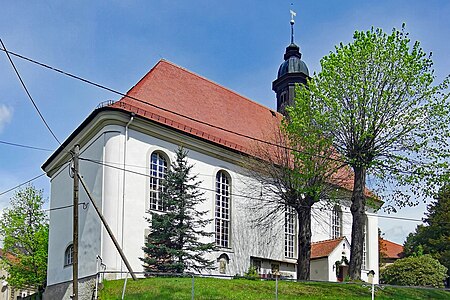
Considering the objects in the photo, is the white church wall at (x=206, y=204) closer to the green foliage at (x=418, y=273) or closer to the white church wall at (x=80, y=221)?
the white church wall at (x=80, y=221)

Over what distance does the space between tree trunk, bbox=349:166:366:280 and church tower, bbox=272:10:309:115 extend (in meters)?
17.5

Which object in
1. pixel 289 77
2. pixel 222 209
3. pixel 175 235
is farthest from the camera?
pixel 289 77

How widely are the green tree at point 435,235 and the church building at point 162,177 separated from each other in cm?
1250

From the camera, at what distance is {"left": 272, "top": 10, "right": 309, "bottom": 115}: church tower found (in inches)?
1660

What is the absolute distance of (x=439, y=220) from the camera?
48.3 metres

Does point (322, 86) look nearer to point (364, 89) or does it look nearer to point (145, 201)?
point (364, 89)

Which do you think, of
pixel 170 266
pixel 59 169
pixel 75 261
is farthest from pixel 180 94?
pixel 75 261

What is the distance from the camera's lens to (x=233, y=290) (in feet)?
65.8

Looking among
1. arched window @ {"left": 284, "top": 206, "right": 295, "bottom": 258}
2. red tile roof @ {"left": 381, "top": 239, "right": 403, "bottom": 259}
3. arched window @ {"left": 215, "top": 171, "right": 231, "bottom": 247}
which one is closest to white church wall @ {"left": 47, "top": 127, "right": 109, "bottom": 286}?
arched window @ {"left": 215, "top": 171, "right": 231, "bottom": 247}

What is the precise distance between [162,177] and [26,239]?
58.9 ft

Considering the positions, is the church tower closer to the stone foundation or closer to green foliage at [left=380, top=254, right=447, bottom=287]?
green foliage at [left=380, top=254, right=447, bottom=287]

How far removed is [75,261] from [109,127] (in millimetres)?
8882

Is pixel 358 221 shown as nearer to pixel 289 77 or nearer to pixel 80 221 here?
pixel 80 221

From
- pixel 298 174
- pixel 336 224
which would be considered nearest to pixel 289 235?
pixel 336 224
